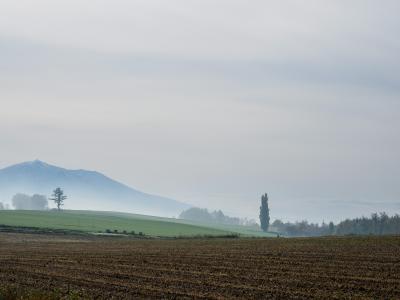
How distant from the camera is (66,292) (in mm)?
29531

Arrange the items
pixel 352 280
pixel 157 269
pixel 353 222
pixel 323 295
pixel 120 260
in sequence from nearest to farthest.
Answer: pixel 323 295 < pixel 352 280 < pixel 157 269 < pixel 120 260 < pixel 353 222

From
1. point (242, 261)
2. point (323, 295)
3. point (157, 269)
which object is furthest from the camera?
point (242, 261)

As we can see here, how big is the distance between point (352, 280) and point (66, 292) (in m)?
11.7

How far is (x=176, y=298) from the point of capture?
1089 inches

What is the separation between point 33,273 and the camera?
37938 millimetres

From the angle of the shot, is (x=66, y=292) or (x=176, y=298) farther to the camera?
(x=66, y=292)

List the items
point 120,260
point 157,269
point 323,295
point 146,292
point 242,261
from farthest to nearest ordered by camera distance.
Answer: point 120,260, point 242,261, point 157,269, point 146,292, point 323,295

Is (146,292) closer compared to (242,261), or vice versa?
(146,292)

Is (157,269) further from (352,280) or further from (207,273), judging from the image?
(352,280)

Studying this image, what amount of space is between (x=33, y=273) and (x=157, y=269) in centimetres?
625

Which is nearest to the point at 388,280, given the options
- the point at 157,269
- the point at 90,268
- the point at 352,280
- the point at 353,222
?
the point at 352,280

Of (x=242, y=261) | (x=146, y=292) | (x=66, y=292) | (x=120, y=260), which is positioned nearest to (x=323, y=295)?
(x=146, y=292)

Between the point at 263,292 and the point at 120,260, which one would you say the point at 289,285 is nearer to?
the point at 263,292

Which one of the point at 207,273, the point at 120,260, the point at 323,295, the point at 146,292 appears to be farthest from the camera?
the point at 120,260
